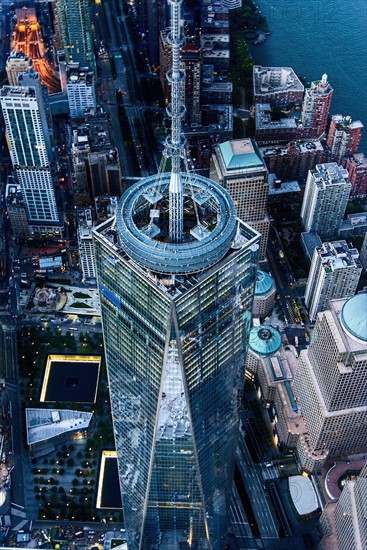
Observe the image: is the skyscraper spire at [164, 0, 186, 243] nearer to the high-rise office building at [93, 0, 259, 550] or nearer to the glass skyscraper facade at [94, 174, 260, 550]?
the high-rise office building at [93, 0, 259, 550]

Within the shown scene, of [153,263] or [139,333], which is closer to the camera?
[153,263]

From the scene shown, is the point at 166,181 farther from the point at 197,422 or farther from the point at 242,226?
the point at 197,422

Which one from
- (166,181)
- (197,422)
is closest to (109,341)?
(197,422)

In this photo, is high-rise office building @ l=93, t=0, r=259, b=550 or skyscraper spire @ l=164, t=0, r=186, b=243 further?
high-rise office building @ l=93, t=0, r=259, b=550

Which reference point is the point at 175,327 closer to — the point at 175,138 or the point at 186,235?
the point at 186,235

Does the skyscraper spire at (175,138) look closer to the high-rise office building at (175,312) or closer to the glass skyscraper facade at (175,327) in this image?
the high-rise office building at (175,312)

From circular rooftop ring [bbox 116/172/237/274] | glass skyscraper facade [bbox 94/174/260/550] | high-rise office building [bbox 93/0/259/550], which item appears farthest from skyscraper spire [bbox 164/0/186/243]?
circular rooftop ring [bbox 116/172/237/274]
